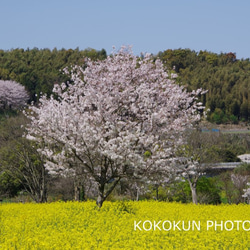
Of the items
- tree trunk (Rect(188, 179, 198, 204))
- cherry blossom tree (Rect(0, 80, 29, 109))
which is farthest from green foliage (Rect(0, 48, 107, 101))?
tree trunk (Rect(188, 179, 198, 204))

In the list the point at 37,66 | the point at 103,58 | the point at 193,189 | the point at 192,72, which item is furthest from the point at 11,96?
the point at 192,72

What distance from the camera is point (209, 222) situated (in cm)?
1436

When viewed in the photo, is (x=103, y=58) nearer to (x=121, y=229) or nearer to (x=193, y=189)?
(x=193, y=189)

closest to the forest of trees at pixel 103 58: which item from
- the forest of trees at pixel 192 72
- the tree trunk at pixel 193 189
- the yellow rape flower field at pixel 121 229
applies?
the forest of trees at pixel 192 72

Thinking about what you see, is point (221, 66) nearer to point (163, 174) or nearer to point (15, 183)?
point (15, 183)

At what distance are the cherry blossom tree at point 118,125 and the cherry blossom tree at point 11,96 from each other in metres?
70.3

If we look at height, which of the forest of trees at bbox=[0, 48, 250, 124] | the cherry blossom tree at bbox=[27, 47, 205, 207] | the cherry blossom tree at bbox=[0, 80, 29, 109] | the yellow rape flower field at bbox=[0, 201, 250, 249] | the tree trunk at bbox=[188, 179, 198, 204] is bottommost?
the tree trunk at bbox=[188, 179, 198, 204]

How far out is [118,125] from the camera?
1595 cm

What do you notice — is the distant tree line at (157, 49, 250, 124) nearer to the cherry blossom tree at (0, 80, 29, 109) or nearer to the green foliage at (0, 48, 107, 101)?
the green foliage at (0, 48, 107, 101)

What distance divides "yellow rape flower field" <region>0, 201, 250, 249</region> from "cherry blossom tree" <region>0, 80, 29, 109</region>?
6951 cm

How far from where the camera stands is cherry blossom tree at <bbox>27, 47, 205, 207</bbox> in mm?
15797

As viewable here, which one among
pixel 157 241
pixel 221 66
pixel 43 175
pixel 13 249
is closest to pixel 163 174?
pixel 157 241

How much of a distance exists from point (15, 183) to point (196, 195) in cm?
1504

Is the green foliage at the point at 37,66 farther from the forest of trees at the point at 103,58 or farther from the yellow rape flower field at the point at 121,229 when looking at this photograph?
the yellow rape flower field at the point at 121,229
